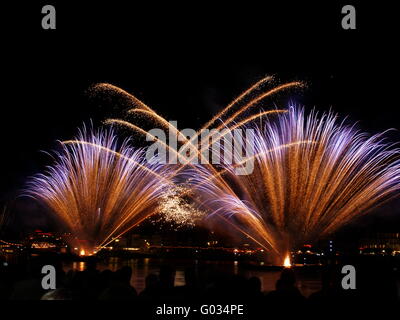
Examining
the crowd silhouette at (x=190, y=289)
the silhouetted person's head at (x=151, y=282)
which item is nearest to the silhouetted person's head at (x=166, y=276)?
the crowd silhouette at (x=190, y=289)

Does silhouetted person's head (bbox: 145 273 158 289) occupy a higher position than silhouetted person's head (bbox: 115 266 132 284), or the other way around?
silhouetted person's head (bbox: 115 266 132 284)

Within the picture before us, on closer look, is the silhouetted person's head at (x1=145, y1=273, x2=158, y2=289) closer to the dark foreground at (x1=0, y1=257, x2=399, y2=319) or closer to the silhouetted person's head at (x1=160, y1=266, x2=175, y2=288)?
the dark foreground at (x1=0, y1=257, x2=399, y2=319)

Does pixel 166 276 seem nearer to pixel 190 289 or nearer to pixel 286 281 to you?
pixel 190 289

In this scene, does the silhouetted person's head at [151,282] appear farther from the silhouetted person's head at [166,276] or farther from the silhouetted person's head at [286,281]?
the silhouetted person's head at [286,281]

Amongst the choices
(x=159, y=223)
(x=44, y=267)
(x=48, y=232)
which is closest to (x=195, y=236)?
(x=159, y=223)

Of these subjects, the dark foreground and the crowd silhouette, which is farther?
the crowd silhouette

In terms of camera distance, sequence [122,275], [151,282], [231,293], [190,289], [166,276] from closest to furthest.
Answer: [231,293] < [190,289] < [166,276] < [151,282] < [122,275]

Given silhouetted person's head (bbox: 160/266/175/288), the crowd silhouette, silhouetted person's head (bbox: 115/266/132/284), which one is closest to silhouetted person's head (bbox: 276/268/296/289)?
the crowd silhouette

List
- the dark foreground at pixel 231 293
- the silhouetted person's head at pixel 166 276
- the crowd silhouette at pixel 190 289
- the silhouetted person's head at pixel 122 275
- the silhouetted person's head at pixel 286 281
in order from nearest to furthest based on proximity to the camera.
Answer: the dark foreground at pixel 231 293, the crowd silhouette at pixel 190 289, the silhouetted person's head at pixel 286 281, the silhouetted person's head at pixel 166 276, the silhouetted person's head at pixel 122 275

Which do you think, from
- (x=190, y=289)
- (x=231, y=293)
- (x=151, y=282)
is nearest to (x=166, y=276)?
(x=151, y=282)

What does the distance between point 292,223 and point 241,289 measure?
76.6 feet

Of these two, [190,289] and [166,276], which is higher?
[166,276]

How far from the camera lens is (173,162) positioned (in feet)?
98.2
